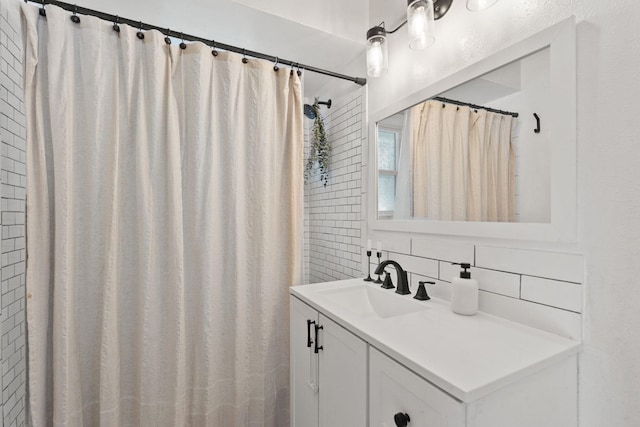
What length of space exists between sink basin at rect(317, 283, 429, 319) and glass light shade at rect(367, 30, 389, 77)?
3.61 ft

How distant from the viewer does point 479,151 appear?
1132 millimetres

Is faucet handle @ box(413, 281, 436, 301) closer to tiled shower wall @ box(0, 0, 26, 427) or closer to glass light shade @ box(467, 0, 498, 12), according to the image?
glass light shade @ box(467, 0, 498, 12)

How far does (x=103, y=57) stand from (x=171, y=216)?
0.79 meters

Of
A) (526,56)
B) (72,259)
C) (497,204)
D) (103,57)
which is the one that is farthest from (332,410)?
(103,57)

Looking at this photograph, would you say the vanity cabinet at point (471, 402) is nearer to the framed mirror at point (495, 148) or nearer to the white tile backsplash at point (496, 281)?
the white tile backsplash at point (496, 281)

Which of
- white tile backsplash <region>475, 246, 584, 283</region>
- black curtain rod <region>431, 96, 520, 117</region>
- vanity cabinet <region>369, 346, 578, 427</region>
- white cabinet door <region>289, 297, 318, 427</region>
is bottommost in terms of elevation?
white cabinet door <region>289, 297, 318, 427</region>

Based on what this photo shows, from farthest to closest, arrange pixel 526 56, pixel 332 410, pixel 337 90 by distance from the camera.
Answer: pixel 337 90 < pixel 332 410 < pixel 526 56

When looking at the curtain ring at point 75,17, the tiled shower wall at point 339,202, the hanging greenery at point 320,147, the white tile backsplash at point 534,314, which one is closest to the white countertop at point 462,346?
the white tile backsplash at point 534,314

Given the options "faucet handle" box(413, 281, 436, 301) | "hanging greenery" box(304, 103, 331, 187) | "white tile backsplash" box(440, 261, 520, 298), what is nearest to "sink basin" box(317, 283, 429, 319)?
"faucet handle" box(413, 281, 436, 301)

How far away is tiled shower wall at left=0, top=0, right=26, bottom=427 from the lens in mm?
1084

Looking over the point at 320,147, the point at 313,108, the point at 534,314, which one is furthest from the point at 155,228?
the point at 534,314

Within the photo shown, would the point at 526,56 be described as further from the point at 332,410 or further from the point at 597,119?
the point at 332,410

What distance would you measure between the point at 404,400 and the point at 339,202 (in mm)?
1467

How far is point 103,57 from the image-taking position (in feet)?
4.35
